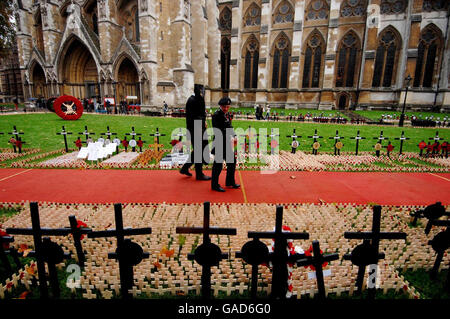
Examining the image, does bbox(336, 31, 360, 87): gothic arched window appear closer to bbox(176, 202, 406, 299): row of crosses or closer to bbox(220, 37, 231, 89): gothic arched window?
bbox(220, 37, 231, 89): gothic arched window

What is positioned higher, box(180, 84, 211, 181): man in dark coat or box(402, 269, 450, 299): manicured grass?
box(180, 84, 211, 181): man in dark coat

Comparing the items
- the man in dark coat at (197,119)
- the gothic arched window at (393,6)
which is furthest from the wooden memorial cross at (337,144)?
the gothic arched window at (393,6)

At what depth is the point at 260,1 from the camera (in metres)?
33.3

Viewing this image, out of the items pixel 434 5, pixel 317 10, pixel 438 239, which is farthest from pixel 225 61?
pixel 438 239

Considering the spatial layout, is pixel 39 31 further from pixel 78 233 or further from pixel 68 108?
pixel 78 233

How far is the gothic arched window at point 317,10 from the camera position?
30.9 m

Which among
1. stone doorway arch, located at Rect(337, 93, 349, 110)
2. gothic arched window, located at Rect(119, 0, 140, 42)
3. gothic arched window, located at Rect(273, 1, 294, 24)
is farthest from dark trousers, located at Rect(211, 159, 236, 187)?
gothic arched window, located at Rect(273, 1, 294, 24)

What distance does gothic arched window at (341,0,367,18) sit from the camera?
1154 inches

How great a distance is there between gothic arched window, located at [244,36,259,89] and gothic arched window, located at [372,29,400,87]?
15.0m

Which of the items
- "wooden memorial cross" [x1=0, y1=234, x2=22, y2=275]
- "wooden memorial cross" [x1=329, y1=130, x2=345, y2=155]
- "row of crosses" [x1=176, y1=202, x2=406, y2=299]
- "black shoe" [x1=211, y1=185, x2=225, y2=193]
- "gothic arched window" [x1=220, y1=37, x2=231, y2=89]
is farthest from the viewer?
"gothic arched window" [x1=220, y1=37, x2=231, y2=89]

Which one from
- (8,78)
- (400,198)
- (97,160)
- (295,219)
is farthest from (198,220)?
(8,78)

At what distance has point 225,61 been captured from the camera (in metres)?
36.9

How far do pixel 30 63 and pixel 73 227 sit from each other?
4120 cm
